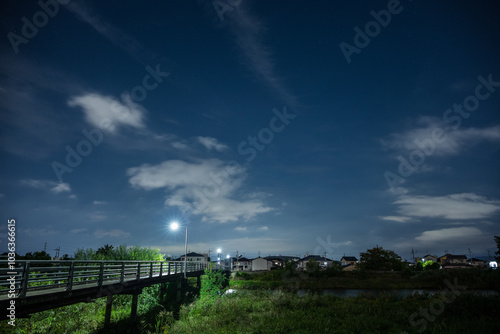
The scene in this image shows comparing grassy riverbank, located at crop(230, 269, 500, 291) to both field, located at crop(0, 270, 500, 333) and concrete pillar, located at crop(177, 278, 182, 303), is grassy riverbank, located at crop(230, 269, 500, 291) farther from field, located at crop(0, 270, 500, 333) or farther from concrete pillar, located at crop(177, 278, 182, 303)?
field, located at crop(0, 270, 500, 333)

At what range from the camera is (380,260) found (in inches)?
2744

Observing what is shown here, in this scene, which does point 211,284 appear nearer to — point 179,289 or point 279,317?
point 179,289

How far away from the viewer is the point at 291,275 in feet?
217

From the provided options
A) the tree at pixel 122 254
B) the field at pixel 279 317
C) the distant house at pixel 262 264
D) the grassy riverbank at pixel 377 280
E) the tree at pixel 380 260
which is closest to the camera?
the field at pixel 279 317

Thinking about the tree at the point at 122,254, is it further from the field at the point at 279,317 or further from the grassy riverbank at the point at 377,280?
the grassy riverbank at the point at 377,280

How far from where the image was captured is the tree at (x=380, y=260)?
68688 millimetres

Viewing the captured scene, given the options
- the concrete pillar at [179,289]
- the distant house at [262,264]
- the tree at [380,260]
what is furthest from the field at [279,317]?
the distant house at [262,264]

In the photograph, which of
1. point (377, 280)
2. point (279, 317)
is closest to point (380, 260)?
point (377, 280)

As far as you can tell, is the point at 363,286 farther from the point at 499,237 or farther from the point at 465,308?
the point at 499,237

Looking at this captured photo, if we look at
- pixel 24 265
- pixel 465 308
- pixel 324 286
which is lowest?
Result: pixel 324 286

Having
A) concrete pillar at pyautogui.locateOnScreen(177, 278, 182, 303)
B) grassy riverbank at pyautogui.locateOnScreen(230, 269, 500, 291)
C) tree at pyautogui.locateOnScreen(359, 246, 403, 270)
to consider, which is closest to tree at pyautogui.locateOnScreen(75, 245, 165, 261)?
concrete pillar at pyautogui.locateOnScreen(177, 278, 182, 303)

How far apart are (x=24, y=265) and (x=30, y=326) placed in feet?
32.2

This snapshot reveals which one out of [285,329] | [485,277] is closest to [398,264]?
[485,277]

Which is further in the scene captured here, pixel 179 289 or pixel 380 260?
pixel 380 260
